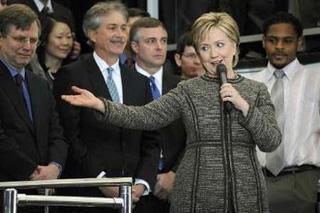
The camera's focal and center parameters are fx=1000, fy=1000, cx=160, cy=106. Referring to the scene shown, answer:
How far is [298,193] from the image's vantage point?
293 inches

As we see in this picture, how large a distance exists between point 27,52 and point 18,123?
0.52 m

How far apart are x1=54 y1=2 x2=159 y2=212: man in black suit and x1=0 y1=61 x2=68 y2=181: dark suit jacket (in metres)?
0.11

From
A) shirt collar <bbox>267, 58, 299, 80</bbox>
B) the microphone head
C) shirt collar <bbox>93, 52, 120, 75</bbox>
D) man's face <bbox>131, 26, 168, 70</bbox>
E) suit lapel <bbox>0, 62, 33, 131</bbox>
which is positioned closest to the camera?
the microphone head

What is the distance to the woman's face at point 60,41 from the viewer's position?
806 cm

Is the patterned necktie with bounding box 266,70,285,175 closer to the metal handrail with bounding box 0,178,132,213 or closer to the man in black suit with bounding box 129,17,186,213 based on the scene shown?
the man in black suit with bounding box 129,17,186,213

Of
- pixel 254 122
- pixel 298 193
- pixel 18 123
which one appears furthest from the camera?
pixel 298 193

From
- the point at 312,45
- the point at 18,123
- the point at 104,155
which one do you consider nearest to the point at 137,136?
the point at 104,155

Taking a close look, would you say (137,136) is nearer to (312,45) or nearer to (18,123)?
(18,123)

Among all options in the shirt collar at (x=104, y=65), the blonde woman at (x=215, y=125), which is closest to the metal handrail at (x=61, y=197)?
the blonde woman at (x=215, y=125)

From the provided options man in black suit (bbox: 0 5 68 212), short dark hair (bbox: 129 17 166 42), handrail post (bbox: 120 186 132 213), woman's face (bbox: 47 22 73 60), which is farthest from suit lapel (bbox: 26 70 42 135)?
handrail post (bbox: 120 186 132 213)

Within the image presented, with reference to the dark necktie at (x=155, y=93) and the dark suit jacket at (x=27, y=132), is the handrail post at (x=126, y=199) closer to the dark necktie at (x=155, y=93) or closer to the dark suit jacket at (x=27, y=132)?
the dark suit jacket at (x=27, y=132)

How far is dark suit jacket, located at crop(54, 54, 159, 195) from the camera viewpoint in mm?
6539

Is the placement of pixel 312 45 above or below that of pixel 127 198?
above

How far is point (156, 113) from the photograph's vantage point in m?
5.73
